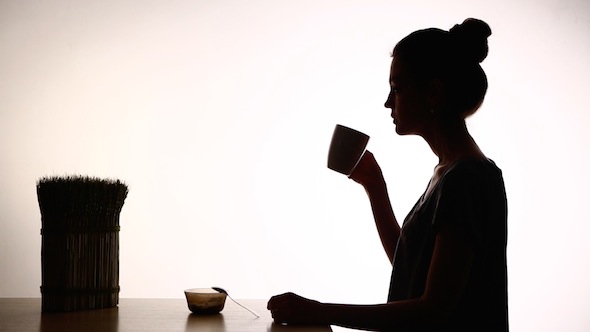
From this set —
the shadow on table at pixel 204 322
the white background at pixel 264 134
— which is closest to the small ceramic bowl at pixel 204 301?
the shadow on table at pixel 204 322

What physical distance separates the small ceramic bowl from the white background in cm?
105

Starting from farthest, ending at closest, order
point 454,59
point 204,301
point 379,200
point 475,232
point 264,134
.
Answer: point 264,134
point 379,200
point 204,301
point 454,59
point 475,232

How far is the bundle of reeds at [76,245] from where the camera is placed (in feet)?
4.10

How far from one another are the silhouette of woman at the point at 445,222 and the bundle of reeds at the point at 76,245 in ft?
1.34

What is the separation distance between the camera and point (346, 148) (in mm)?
1335

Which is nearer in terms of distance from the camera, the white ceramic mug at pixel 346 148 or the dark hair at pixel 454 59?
the dark hair at pixel 454 59

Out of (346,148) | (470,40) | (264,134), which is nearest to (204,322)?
(346,148)

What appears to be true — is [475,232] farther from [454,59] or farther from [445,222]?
[454,59]

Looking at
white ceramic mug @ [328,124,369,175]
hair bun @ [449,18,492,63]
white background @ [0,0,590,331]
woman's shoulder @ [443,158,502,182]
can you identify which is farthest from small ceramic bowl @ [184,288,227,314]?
white background @ [0,0,590,331]

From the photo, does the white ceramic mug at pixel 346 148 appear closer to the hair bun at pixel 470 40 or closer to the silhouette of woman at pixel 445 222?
the silhouette of woman at pixel 445 222

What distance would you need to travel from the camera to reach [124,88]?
2.31 meters

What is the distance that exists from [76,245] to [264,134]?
117cm

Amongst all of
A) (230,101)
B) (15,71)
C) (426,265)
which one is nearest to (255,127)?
(230,101)

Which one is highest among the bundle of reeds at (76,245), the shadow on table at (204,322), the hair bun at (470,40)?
the hair bun at (470,40)
